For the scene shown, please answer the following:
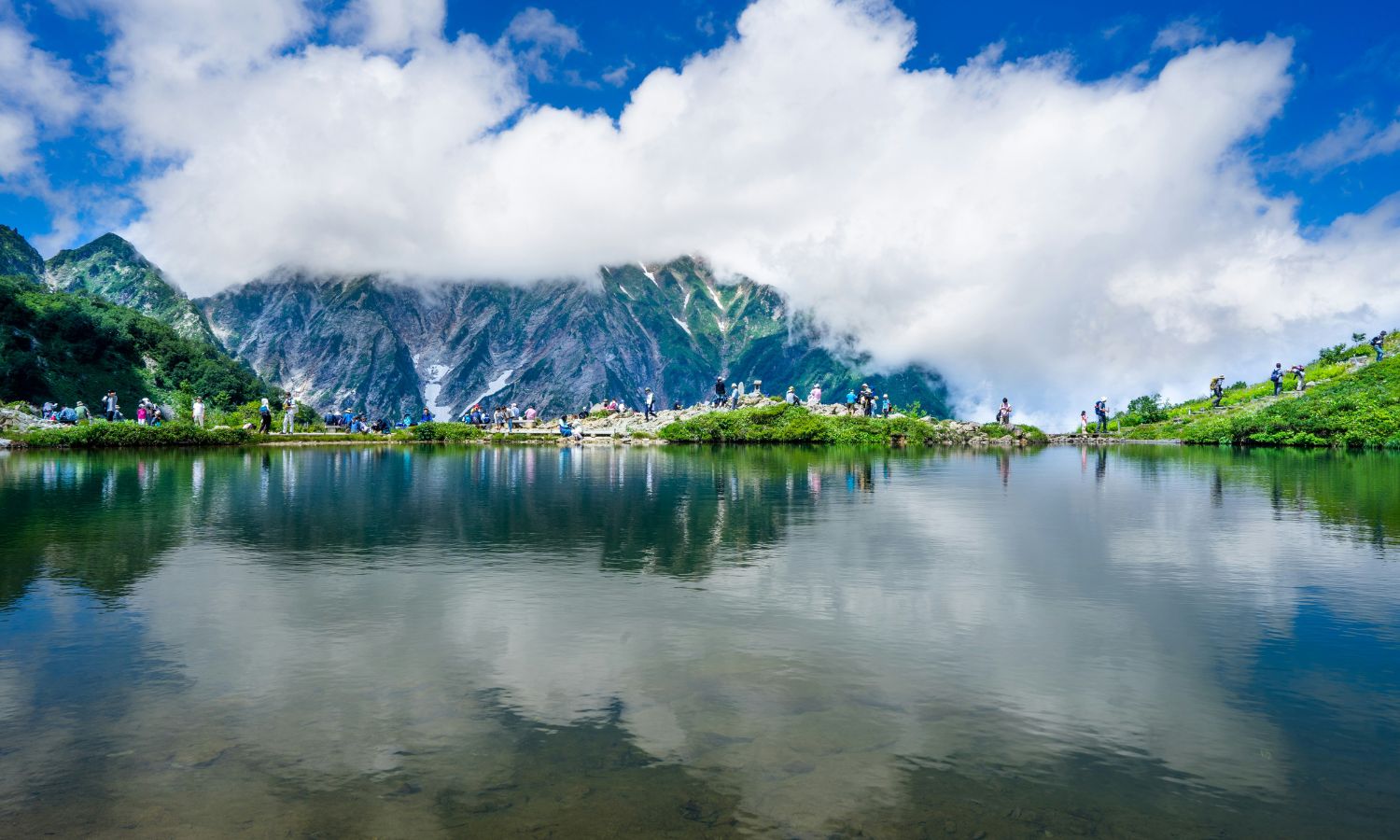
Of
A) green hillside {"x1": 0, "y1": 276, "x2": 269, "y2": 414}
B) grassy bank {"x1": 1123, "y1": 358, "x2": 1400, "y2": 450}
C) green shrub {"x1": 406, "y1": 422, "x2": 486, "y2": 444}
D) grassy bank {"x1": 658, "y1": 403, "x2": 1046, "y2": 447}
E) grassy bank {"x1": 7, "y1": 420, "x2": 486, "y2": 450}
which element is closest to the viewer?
grassy bank {"x1": 7, "y1": 420, "x2": 486, "y2": 450}

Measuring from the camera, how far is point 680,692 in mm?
12414

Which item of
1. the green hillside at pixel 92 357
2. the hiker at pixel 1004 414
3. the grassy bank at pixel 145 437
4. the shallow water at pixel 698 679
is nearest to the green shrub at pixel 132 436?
the grassy bank at pixel 145 437

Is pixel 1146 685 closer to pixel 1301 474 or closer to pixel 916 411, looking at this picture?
pixel 1301 474

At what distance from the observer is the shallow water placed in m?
9.12

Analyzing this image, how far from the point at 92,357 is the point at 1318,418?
18418cm

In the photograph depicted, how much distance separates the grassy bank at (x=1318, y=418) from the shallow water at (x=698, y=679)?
68394 millimetres

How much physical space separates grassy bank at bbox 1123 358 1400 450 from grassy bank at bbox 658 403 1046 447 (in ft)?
63.3

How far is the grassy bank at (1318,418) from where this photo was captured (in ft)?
273

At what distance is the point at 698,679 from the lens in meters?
13.0

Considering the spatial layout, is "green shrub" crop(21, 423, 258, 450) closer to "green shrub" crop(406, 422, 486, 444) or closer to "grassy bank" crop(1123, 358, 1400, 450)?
"green shrub" crop(406, 422, 486, 444)

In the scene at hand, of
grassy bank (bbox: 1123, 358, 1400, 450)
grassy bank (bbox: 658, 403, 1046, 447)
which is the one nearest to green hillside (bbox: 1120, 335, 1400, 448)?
grassy bank (bbox: 1123, 358, 1400, 450)

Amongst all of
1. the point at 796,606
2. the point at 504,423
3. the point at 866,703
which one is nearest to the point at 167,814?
the point at 866,703

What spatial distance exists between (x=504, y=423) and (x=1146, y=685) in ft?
349

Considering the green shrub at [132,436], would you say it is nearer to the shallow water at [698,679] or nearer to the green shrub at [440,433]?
the green shrub at [440,433]
